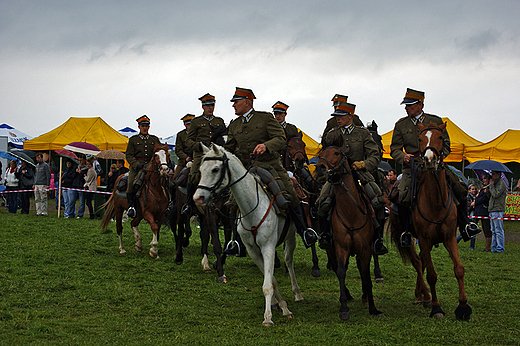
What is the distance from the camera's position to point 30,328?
625 cm

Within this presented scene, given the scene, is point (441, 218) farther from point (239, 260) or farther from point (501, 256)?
point (501, 256)

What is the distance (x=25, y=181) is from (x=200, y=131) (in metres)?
14.6

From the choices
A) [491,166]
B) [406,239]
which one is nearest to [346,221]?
[406,239]

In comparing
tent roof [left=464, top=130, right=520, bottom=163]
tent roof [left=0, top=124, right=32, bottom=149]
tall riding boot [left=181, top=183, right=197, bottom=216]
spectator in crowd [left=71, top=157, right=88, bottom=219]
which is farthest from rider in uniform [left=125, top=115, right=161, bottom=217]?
tent roof [left=0, top=124, right=32, bottom=149]

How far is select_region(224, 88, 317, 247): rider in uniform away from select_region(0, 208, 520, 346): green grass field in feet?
4.70

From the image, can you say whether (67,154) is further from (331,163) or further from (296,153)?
(331,163)

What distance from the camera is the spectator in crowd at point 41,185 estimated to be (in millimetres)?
21469

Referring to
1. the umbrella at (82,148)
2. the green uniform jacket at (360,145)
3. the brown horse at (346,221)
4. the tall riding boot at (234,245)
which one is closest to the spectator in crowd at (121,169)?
the umbrella at (82,148)

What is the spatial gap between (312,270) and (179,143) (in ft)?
14.8

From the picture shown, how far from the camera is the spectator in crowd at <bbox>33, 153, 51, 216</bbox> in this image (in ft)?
70.4

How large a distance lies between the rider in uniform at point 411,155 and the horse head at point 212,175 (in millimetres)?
2591

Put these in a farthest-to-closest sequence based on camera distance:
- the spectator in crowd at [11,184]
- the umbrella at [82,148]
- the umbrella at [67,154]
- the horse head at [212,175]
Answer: the umbrella at [67,154] → the spectator in crowd at [11,184] → the umbrella at [82,148] → the horse head at [212,175]

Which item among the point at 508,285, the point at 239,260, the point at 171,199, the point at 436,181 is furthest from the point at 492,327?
the point at 171,199

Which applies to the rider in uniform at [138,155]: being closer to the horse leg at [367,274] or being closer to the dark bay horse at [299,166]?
the dark bay horse at [299,166]
